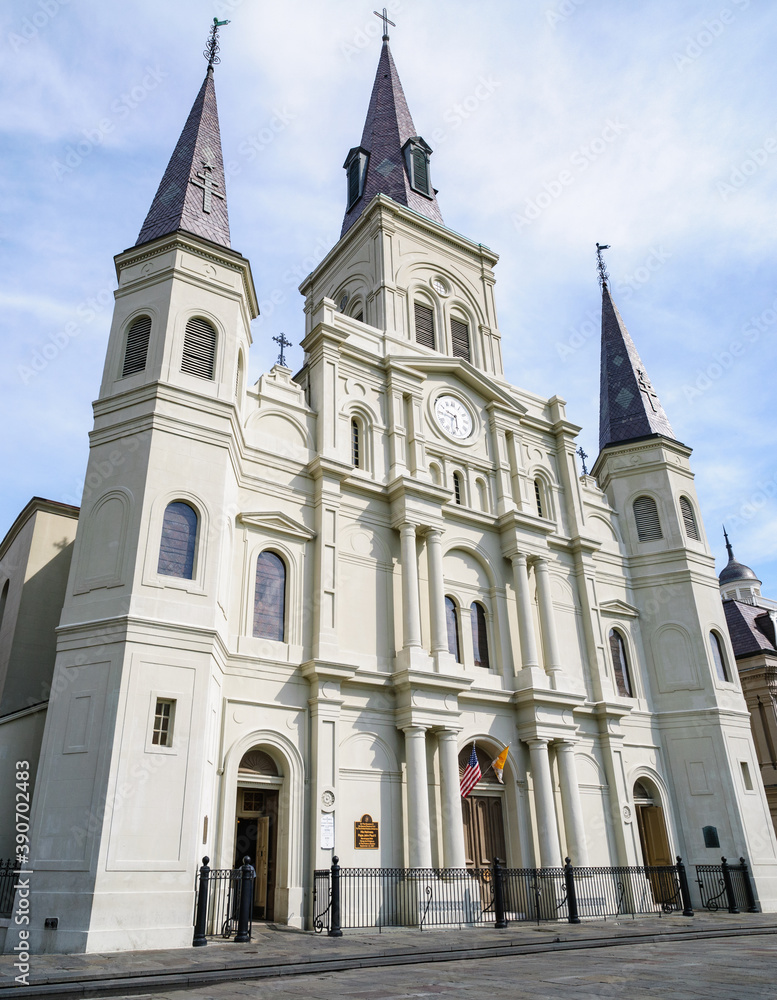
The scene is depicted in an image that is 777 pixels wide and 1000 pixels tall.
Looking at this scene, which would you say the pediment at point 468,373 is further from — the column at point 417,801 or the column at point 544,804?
the column at point 417,801

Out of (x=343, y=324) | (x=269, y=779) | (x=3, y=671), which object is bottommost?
(x=269, y=779)

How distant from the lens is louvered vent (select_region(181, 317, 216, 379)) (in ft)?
64.2

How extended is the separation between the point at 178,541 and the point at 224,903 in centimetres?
754

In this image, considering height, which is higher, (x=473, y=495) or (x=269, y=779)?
(x=473, y=495)

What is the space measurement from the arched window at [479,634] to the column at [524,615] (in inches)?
43.8

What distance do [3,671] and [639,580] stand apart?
21.4 m

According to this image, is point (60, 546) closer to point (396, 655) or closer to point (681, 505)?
point (396, 655)

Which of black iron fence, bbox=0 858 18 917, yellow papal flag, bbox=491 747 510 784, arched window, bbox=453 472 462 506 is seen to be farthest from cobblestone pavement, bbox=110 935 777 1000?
arched window, bbox=453 472 462 506

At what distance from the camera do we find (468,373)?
27375 mm

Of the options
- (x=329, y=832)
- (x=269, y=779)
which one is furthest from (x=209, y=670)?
(x=329, y=832)

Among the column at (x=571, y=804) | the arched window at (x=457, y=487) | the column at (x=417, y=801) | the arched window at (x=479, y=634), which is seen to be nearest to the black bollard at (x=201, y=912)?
the column at (x=417, y=801)

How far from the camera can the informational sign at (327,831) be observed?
696 inches

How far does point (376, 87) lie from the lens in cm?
3884

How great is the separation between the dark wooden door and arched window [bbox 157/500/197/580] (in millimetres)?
10519
